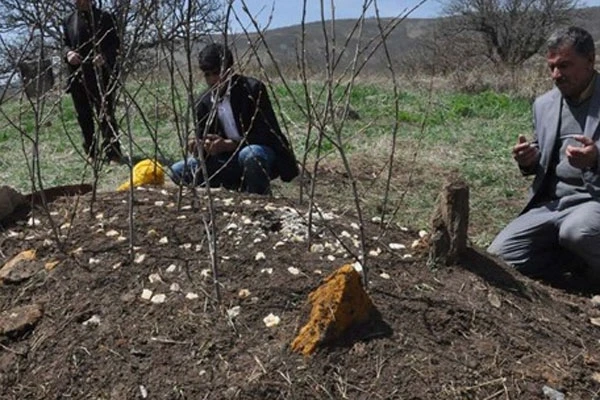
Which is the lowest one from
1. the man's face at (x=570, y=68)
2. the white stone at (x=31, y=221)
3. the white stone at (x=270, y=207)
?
the white stone at (x=31, y=221)

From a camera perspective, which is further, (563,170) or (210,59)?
(210,59)

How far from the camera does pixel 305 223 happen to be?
9.84 feet

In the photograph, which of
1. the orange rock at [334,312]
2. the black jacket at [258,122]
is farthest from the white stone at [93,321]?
the black jacket at [258,122]

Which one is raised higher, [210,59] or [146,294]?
[210,59]

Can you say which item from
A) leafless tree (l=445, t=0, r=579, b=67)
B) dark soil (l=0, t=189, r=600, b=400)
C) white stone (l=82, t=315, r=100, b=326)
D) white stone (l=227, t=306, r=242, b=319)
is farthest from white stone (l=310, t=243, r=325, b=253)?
leafless tree (l=445, t=0, r=579, b=67)

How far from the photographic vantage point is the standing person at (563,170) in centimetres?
330

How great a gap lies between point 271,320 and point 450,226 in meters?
0.76

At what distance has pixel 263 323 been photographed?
2.38 m

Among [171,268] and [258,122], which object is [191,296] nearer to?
[171,268]

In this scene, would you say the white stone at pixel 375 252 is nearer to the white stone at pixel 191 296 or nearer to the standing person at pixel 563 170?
the white stone at pixel 191 296

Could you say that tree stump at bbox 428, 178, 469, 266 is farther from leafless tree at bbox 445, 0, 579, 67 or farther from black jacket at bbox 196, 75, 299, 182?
leafless tree at bbox 445, 0, 579, 67

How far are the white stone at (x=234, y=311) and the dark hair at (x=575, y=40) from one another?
5.91ft

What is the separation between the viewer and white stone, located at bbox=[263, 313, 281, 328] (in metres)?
2.37

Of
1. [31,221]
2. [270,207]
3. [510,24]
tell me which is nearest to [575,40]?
[270,207]
